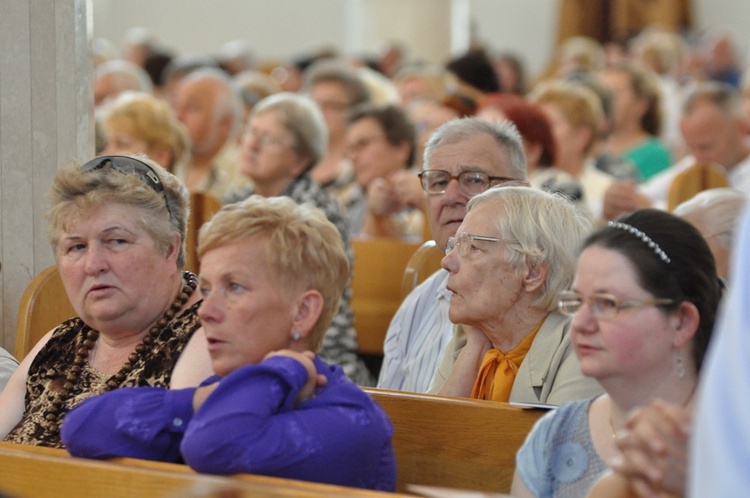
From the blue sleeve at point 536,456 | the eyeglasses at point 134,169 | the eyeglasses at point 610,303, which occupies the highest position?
the eyeglasses at point 134,169

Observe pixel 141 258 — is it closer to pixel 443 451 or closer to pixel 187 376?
pixel 187 376

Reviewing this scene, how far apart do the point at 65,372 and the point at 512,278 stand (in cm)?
114

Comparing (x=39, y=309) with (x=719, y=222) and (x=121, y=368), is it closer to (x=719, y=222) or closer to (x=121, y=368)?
(x=121, y=368)

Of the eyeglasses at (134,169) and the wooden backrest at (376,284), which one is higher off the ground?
the eyeglasses at (134,169)

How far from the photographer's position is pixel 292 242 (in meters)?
2.41

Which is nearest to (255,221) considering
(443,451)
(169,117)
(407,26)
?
(443,451)

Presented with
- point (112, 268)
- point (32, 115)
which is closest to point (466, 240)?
point (112, 268)

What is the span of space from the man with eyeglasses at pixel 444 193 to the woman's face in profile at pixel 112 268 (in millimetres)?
1016

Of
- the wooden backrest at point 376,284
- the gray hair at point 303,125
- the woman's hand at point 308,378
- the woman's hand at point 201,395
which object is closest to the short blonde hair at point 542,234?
the woman's hand at point 308,378

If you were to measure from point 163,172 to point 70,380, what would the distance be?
0.56m

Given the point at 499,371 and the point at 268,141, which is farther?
the point at 268,141

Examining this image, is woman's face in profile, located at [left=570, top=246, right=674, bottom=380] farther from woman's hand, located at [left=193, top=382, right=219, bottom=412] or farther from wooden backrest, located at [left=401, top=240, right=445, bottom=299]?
wooden backrest, located at [left=401, top=240, right=445, bottom=299]

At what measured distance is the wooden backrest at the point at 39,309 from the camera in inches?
130

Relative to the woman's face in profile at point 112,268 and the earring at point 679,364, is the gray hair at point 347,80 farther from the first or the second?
the earring at point 679,364
